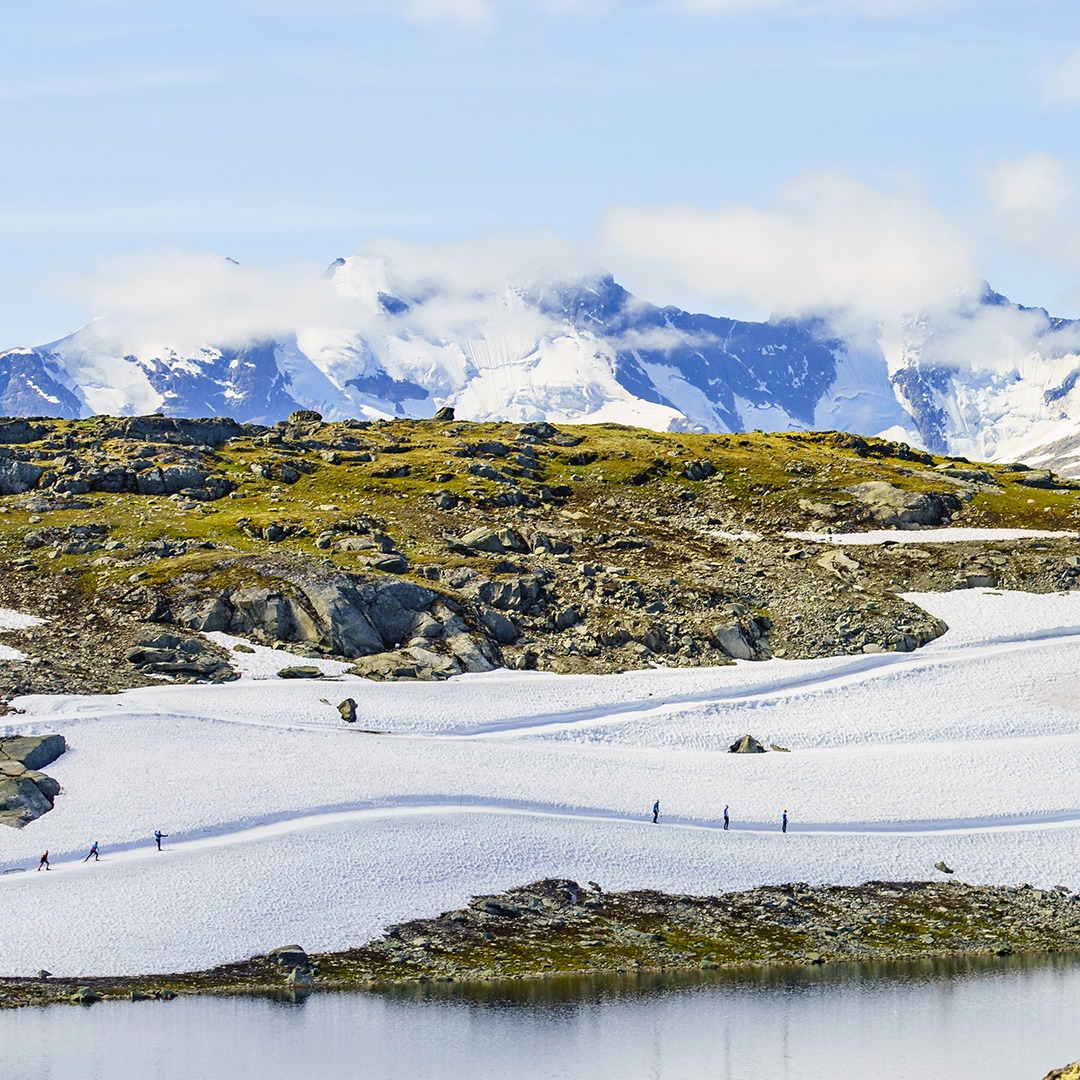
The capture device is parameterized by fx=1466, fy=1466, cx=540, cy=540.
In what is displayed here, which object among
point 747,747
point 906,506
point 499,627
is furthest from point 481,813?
point 906,506

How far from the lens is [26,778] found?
8375 centimetres

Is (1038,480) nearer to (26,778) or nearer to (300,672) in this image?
(300,672)

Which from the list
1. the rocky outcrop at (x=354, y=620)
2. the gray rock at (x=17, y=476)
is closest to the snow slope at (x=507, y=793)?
the rocky outcrop at (x=354, y=620)

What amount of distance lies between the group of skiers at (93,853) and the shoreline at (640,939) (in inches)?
397

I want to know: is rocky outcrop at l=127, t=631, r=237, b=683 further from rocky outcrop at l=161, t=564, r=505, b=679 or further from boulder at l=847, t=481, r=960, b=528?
boulder at l=847, t=481, r=960, b=528

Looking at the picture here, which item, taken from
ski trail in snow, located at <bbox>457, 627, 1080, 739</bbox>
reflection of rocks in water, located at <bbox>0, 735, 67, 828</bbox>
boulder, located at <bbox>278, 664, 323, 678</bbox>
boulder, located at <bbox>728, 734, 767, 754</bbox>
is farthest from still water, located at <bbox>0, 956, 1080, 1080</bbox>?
boulder, located at <bbox>278, 664, 323, 678</bbox>

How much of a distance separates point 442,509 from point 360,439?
40.7 m

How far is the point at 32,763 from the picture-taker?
87.1 meters

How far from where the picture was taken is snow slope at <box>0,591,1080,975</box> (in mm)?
75562

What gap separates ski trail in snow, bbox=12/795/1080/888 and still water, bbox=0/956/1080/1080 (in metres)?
15.4

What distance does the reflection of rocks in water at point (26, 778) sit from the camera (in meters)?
81.2

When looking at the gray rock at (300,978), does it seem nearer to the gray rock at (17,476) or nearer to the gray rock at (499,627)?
the gray rock at (499,627)

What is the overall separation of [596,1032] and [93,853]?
1199 inches

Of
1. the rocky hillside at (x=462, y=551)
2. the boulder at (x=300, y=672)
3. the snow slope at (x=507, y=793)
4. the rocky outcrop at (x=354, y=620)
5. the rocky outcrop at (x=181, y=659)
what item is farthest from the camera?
the rocky hillside at (x=462, y=551)
